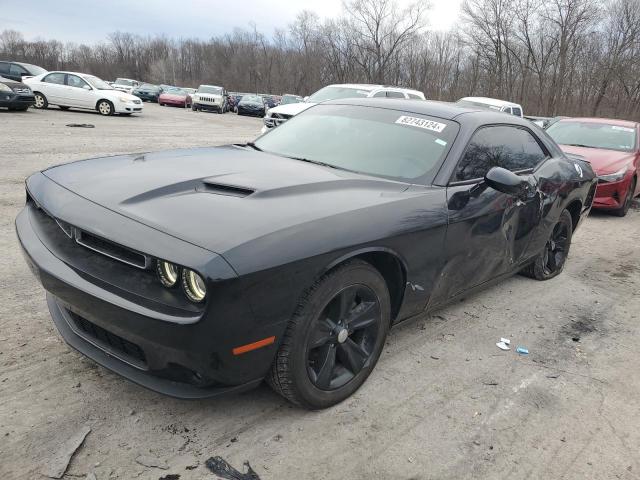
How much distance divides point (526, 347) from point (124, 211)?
2812 millimetres

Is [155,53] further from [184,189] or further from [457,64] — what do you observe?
[184,189]

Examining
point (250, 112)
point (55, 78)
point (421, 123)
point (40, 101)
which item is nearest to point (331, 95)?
point (421, 123)

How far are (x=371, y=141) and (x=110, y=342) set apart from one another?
206 cm

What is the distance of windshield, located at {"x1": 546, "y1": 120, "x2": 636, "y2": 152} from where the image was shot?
8461mm

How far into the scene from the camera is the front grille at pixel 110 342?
2.08 metres

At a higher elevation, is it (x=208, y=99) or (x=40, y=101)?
(x=208, y=99)

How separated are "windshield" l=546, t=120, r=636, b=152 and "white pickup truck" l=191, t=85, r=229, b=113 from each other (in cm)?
2465

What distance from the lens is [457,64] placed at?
5925 cm

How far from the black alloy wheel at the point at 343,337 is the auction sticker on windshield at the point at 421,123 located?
1361 millimetres

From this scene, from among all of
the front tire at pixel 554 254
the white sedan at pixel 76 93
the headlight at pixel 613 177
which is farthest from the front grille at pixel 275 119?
the white sedan at pixel 76 93

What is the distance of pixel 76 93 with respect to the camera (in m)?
18.0

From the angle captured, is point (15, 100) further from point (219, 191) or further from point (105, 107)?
point (219, 191)

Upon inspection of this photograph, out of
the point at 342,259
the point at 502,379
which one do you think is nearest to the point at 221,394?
the point at 342,259

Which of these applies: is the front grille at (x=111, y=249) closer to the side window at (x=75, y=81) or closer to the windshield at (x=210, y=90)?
the side window at (x=75, y=81)
